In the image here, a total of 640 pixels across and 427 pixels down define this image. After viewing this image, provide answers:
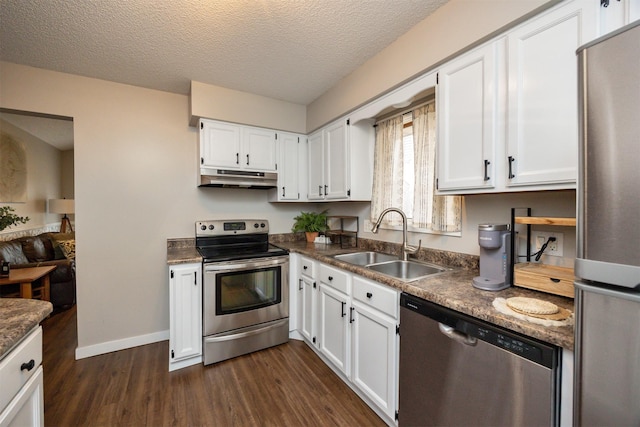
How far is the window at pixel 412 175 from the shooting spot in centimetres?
194

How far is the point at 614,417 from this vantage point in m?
0.66

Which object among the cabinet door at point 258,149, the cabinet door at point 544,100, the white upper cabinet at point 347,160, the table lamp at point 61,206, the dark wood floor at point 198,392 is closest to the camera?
the cabinet door at point 544,100

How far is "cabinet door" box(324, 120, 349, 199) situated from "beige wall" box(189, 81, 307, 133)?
53cm

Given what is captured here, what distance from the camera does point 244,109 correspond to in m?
2.75

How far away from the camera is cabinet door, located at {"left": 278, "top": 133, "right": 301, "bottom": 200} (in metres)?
3.01

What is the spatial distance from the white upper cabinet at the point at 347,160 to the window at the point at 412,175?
9 cm

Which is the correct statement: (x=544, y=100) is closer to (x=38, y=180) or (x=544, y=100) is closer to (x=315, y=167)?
(x=315, y=167)

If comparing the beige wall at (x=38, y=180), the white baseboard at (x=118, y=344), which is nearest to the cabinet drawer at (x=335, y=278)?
the white baseboard at (x=118, y=344)

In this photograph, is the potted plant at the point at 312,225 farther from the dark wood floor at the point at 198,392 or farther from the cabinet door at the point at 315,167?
the dark wood floor at the point at 198,392

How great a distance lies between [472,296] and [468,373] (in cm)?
32

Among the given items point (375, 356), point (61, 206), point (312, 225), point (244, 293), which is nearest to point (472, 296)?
point (375, 356)

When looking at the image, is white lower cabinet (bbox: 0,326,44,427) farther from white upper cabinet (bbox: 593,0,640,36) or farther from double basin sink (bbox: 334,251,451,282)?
white upper cabinet (bbox: 593,0,640,36)

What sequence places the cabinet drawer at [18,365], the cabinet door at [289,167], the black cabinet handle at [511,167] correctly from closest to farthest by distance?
the cabinet drawer at [18,365] → the black cabinet handle at [511,167] → the cabinet door at [289,167]

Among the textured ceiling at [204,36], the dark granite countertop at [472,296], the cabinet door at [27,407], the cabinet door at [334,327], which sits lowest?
the cabinet door at [334,327]
